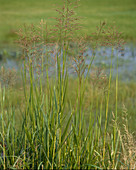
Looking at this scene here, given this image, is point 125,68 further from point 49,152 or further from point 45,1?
point 45,1

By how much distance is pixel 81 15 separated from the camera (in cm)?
2064

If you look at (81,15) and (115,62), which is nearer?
(115,62)

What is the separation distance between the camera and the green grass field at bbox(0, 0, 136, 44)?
30.6 feet

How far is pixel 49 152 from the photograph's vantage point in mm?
2268

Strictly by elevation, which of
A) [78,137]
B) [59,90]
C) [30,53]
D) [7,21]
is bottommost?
[78,137]

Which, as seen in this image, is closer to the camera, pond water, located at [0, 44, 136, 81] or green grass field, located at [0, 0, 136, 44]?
pond water, located at [0, 44, 136, 81]

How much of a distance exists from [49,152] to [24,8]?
29.3m

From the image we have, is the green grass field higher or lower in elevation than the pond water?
higher

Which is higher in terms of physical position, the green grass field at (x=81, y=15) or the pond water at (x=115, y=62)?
→ the green grass field at (x=81, y=15)

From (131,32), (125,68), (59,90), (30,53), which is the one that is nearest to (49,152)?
(59,90)

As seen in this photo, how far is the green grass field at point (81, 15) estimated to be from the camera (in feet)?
30.6

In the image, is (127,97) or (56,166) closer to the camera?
(56,166)

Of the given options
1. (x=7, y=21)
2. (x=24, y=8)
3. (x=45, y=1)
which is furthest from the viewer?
(x=45, y=1)

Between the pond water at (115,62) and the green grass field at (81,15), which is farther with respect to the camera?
the green grass field at (81,15)
